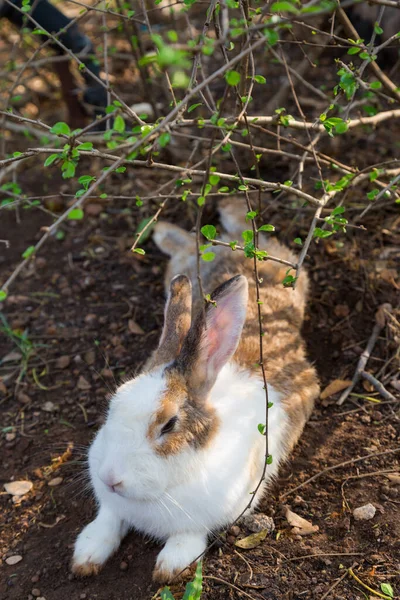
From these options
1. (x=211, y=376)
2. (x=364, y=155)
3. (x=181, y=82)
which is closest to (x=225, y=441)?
(x=211, y=376)

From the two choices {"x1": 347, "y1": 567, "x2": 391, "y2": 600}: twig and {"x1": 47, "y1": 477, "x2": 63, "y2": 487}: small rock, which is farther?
{"x1": 47, "y1": 477, "x2": 63, "y2": 487}: small rock

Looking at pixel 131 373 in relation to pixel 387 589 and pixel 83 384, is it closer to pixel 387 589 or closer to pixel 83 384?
pixel 83 384

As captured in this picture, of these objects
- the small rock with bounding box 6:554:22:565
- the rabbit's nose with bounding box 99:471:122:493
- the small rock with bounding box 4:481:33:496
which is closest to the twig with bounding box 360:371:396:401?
the rabbit's nose with bounding box 99:471:122:493

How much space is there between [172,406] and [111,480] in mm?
411

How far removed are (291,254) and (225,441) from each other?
172 cm

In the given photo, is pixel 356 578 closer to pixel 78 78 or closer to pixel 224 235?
pixel 224 235

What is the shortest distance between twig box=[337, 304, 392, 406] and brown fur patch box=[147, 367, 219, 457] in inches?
45.6

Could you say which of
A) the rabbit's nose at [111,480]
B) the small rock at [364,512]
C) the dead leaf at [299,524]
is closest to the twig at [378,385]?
the small rock at [364,512]

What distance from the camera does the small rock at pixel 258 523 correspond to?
3088 millimetres

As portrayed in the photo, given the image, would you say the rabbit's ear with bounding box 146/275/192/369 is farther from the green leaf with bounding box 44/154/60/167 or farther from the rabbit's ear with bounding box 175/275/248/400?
the green leaf with bounding box 44/154/60/167

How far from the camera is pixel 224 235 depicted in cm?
471

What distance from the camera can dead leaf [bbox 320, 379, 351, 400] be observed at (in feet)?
12.6

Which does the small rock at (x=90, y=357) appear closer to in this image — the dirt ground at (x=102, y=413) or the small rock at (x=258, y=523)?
the dirt ground at (x=102, y=413)

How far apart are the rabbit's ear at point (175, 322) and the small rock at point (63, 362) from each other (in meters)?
1.17
